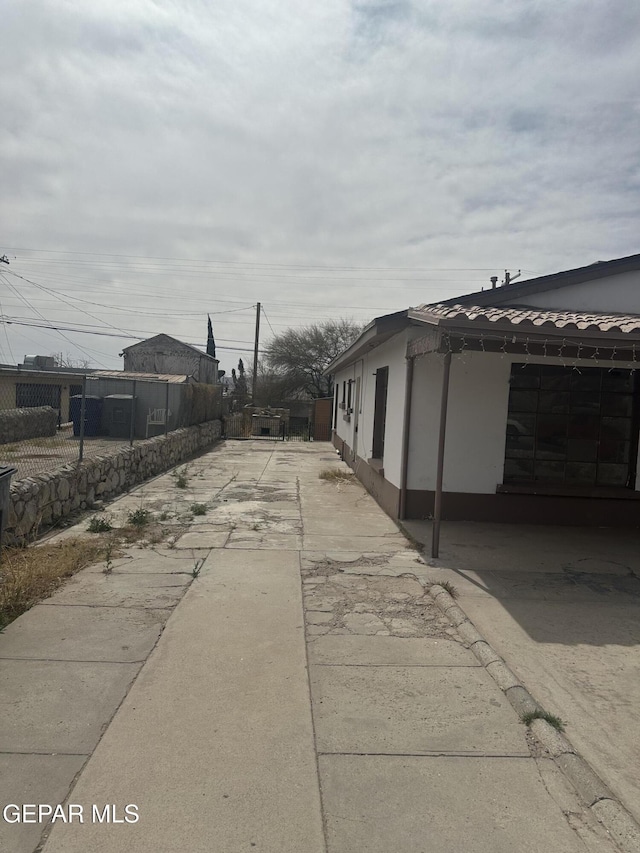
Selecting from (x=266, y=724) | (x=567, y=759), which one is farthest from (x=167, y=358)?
(x=567, y=759)

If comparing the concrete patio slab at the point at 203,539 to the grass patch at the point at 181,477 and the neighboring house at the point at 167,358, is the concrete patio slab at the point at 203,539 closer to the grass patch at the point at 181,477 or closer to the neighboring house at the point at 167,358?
the grass patch at the point at 181,477

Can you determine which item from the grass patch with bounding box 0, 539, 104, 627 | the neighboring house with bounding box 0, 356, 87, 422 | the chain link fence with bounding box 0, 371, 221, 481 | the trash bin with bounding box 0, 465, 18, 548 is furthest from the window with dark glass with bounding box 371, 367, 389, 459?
the neighboring house with bounding box 0, 356, 87, 422

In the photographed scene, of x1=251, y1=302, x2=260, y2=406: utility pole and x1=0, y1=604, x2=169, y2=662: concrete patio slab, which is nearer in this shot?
x1=0, y1=604, x2=169, y2=662: concrete patio slab

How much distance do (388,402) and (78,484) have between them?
4.89 metres

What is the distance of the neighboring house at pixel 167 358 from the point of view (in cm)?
3678

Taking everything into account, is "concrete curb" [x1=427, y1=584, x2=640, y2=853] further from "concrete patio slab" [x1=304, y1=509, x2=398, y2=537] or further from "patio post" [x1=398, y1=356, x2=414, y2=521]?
"patio post" [x1=398, y1=356, x2=414, y2=521]

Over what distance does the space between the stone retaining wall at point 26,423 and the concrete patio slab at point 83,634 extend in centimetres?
1186

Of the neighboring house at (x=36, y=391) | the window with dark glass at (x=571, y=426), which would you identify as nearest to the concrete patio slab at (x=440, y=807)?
the window with dark glass at (x=571, y=426)

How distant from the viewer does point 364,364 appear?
13.4 metres

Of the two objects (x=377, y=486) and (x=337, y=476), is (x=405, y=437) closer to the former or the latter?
(x=377, y=486)

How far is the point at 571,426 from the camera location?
27.9 feet

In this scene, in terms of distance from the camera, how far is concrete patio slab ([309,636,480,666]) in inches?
159

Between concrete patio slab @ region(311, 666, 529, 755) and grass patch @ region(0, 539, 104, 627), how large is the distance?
8.28ft

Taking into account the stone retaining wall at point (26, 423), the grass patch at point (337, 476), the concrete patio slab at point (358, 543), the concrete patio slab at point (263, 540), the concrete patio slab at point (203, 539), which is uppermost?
the stone retaining wall at point (26, 423)
